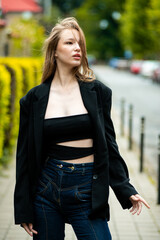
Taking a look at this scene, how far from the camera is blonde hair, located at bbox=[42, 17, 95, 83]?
299 cm

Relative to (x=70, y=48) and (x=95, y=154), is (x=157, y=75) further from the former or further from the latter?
(x=95, y=154)

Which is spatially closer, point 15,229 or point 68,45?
point 68,45

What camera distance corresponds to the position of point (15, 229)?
524 cm

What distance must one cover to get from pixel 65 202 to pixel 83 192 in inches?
4.9

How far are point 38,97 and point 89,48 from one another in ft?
304

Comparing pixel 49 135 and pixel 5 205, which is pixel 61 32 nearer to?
pixel 49 135

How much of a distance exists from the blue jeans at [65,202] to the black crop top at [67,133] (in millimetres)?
61

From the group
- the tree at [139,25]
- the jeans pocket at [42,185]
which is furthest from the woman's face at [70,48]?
the tree at [139,25]

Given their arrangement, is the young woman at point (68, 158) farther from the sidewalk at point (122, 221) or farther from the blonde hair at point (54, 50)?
the sidewalk at point (122, 221)

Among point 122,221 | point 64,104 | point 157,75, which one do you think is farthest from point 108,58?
point 64,104

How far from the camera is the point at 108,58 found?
340ft

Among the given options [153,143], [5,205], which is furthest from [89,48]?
[5,205]

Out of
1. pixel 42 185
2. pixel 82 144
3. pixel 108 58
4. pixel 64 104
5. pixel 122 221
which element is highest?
pixel 108 58

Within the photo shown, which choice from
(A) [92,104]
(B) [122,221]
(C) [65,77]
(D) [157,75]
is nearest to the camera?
(A) [92,104]
